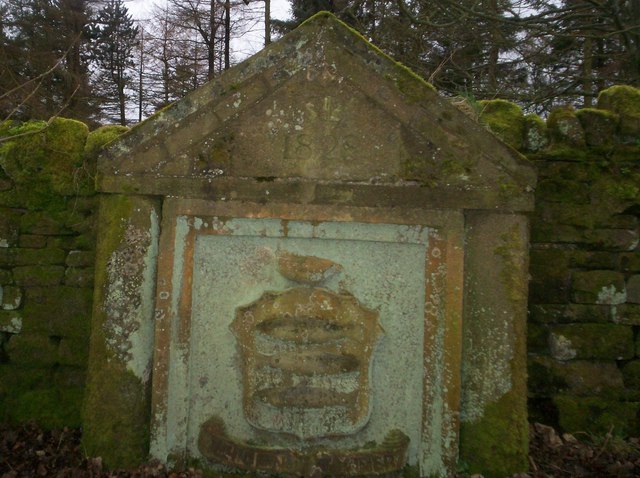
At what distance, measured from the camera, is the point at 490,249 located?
7.23 ft

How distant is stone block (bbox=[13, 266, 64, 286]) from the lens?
285 cm

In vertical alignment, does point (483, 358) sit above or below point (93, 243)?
below

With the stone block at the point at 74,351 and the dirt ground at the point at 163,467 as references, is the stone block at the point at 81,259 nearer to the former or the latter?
the stone block at the point at 74,351

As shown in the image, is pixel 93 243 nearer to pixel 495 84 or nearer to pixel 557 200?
pixel 557 200

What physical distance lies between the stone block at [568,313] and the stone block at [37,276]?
3.05 metres

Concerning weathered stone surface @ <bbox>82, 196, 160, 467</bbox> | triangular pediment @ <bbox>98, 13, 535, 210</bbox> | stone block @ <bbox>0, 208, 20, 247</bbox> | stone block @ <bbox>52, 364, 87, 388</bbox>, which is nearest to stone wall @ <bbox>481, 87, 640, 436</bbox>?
triangular pediment @ <bbox>98, 13, 535, 210</bbox>

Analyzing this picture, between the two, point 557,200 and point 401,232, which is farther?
point 557,200

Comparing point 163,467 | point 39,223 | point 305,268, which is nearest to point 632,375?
point 305,268

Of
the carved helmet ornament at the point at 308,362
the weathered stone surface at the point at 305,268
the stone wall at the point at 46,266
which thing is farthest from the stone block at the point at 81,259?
the weathered stone surface at the point at 305,268

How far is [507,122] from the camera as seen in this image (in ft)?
9.40

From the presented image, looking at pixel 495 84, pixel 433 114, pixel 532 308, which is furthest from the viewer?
pixel 495 84

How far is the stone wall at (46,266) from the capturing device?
2797 mm

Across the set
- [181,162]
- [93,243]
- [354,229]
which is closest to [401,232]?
[354,229]

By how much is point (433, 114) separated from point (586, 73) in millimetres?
6100
